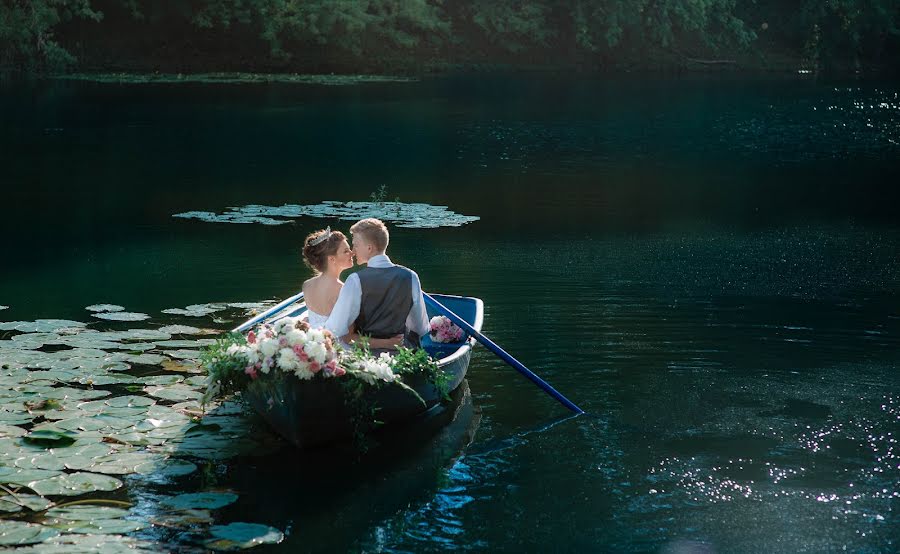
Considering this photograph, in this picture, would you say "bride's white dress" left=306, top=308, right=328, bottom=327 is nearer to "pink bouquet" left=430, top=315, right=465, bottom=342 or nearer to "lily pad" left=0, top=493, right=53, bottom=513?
"pink bouquet" left=430, top=315, right=465, bottom=342

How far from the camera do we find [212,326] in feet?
34.6

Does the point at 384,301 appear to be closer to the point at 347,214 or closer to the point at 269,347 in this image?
the point at 269,347

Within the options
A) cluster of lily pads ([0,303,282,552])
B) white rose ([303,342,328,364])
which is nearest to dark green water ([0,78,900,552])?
cluster of lily pads ([0,303,282,552])

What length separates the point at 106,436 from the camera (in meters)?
7.36

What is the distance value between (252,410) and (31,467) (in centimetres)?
170

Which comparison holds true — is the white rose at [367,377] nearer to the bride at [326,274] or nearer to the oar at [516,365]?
the bride at [326,274]

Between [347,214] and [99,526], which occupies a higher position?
[99,526]

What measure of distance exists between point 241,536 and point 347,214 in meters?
11.4

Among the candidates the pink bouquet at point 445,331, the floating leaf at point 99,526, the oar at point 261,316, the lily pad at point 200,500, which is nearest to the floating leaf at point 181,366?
the oar at point 261,316

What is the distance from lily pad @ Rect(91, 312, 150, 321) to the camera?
35.2ft

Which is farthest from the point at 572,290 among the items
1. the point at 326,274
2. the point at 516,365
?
the point at 326,274

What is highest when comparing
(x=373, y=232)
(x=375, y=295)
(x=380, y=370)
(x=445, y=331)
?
(x=373, y=232)

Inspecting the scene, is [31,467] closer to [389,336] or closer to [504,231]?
[389,336]

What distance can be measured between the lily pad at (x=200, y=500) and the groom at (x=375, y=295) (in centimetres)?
176
